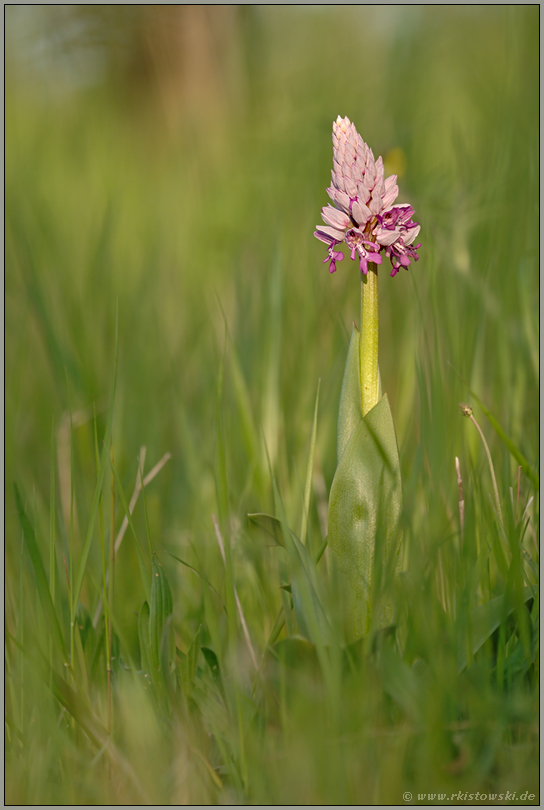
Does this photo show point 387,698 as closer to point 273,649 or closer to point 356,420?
point 273,649

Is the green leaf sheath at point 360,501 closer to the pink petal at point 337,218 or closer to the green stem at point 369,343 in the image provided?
the green stem at point 369,343

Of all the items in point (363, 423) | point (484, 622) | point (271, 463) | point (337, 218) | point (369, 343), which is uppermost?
point (337, 218)

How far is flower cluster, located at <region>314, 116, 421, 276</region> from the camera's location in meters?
0.93

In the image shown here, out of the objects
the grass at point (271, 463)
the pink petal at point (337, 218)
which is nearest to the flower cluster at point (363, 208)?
the pink petal at point (337, 218)

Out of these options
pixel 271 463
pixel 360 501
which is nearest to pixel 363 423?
pixel 360 501

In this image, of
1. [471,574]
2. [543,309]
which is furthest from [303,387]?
[471,574]

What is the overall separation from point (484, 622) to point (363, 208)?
2.23ft

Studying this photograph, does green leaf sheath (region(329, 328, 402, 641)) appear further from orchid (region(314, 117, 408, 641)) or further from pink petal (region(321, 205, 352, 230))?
pink petal (region(321, 205, 352, 230))

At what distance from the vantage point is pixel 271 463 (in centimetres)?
142

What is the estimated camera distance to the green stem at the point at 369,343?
37.6 inches

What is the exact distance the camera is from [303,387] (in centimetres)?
178

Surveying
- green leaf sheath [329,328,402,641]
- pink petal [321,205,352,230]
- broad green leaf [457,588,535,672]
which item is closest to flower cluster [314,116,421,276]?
pink petal [321,205,352,230]

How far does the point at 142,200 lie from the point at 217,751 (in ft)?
12.2

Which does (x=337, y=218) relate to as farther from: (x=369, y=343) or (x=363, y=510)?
(x=363, y=510)
